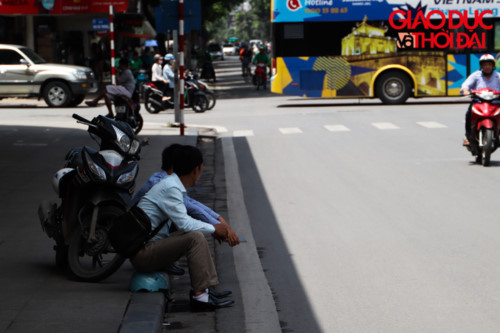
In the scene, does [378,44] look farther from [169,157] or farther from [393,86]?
[169,157]

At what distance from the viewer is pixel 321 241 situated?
28.4 ft

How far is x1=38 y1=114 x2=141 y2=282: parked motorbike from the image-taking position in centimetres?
673

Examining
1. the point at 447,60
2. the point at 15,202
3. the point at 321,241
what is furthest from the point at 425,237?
the point at 447,60

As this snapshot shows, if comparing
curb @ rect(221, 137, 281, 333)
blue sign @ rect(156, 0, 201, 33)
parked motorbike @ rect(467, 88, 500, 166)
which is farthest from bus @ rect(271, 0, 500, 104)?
curb @ rect(221, 137, 281, 333)

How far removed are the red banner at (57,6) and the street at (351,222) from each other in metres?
15.6

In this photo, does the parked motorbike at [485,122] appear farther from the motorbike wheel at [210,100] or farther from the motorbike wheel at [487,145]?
the motorbike wheel at [210,100]

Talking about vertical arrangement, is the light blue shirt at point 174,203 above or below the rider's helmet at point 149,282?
above

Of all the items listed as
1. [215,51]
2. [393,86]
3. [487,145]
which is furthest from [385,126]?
[215,51]

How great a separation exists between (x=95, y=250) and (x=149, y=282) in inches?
24.4

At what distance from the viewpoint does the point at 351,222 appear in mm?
9602

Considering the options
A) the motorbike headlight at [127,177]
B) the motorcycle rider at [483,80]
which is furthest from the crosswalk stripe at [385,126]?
the motorbike headlight at [127,177]

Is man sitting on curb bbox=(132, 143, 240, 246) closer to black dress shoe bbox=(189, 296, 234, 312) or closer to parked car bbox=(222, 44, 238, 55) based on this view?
black dress shoe bbox=(189, 296, 234, 312)

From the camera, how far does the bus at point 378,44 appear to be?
2644 cm

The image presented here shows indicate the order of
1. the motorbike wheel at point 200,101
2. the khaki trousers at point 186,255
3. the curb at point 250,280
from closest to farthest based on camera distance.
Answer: the curb at point 250,280 → the khaki trousers at point 186,255 → the motorbike wheel at point 200,101
